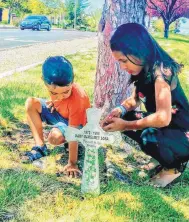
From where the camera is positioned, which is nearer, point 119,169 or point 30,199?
point 30,199

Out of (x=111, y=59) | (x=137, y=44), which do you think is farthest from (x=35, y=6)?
(x=137, y=44)

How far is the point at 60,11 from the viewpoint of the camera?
66875 millimetres

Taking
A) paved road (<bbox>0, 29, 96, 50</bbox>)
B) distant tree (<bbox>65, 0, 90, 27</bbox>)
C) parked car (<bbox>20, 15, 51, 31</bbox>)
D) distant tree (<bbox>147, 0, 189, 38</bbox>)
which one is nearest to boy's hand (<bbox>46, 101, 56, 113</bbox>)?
paved road (<bbox>0, 29, 96, 50</bbox>)

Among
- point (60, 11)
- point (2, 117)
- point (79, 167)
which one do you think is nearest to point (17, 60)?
point (2, 117)

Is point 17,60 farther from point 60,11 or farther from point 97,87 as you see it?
point 60,11

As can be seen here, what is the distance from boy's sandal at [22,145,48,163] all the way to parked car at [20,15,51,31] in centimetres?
2637

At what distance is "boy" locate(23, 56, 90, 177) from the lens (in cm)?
265

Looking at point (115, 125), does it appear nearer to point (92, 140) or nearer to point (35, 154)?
point (92, 140)

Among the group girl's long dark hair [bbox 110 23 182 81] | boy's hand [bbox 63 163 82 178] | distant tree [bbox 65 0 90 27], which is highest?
girl's long dark hair [bbox 110 23 182 81]

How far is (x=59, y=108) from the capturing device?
299 centimetres

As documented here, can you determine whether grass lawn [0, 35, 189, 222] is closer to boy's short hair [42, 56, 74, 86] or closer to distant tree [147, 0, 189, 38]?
boy's short hair [42, 56, 74, 86]

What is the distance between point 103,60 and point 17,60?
6.10 m

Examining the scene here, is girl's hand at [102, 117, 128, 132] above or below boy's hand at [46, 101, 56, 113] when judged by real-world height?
above

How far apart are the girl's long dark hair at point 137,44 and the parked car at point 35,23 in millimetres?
26864
